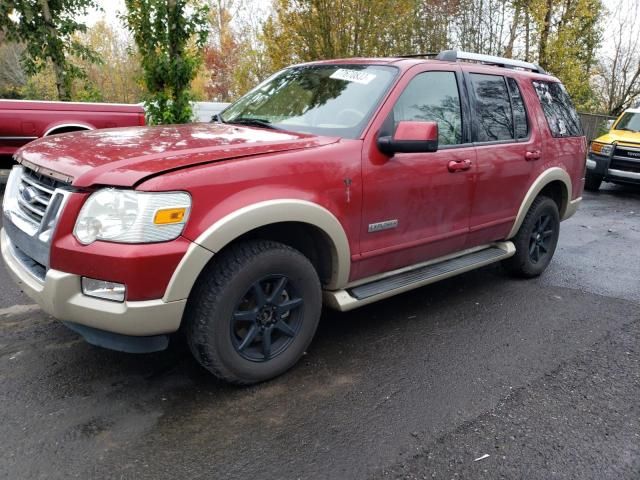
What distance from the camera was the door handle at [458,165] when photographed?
374cm

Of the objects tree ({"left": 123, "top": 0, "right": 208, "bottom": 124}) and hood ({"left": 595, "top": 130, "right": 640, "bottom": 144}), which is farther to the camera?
hood ({"left": 595, "top": 130, "right": 640, "bottom": 144})

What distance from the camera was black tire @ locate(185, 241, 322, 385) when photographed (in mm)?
2699

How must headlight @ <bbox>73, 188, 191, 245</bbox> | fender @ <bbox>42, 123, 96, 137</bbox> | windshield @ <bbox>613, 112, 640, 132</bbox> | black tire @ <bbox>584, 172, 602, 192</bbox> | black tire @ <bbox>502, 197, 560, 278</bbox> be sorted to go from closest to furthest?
headlight @ <bbox>73, 188, 191, 245</bbox>, black tire @ <bbox>502, 197, 560, 278</bbox>, fender @ <bbox>42, 123, 96, 137</bbox>, black tire @ <bbox>584, 172, 602, 192</bbox>, windshield @ <bbox>613, 112, 640, 132</bbox>

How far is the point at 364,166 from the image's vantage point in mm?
3213

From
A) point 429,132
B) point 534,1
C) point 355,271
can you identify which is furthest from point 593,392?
point 534,1

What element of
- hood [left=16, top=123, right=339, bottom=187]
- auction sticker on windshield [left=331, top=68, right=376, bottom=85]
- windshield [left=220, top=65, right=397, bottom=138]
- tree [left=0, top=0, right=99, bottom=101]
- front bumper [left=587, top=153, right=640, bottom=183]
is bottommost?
front bumper [left=587, top=153, right=640, bottom=183]

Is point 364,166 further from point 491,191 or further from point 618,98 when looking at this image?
point 618,98

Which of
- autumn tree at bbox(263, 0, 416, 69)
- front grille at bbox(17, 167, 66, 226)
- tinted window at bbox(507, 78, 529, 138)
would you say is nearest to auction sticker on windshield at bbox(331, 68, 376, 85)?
tinted window at bbox(507, 78, 529, 138)

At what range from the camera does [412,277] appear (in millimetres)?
3740

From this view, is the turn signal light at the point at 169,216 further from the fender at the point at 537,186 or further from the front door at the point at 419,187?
the fender at the point at 537,186

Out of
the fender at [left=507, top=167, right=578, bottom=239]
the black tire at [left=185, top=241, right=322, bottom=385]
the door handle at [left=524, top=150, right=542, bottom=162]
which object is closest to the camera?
the black tire at [left=185, top=241, right=322, bottom=385]

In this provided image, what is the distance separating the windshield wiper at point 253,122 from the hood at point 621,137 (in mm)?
9088

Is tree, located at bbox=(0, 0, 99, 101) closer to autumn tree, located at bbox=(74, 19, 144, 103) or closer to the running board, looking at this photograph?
the running board

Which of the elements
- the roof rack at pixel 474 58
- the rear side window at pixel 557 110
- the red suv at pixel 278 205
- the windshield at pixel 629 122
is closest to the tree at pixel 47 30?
the red suv at pixel 278 205
